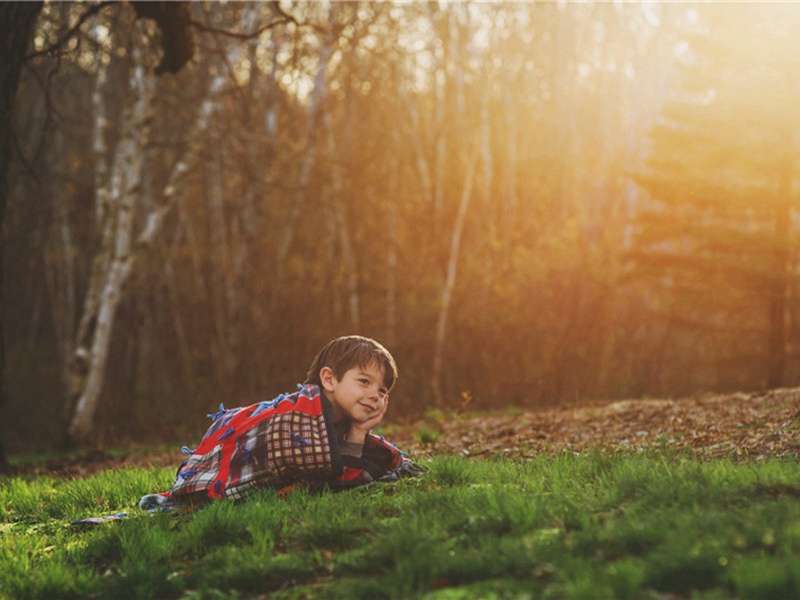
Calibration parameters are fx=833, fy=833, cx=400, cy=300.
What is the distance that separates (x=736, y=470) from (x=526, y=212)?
18822 millimetres

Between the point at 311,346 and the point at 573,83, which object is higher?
the point at 573,83

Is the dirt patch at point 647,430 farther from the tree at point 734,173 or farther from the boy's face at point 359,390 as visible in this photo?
the tree at point 734,173

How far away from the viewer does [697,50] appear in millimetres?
16453

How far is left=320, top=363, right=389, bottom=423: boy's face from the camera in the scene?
5559mm

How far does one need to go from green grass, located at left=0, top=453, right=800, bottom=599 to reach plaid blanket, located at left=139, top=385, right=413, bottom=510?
216 mm

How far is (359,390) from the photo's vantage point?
5555mm

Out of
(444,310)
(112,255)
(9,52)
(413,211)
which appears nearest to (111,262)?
(112,255)

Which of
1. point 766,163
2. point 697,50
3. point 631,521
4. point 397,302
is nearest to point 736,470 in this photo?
point 631,521

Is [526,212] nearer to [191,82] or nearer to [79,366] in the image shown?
[191,82]

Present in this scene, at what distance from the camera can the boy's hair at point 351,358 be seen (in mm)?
5574

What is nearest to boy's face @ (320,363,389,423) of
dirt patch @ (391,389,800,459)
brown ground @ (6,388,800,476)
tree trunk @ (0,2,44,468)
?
brown ground @ (6,388,800,476)

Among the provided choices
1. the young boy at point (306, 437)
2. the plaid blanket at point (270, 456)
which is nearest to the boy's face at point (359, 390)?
the young boy at point (306, 437)

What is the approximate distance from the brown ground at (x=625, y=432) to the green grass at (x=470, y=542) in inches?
52.6

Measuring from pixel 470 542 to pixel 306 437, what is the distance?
1.57 m
